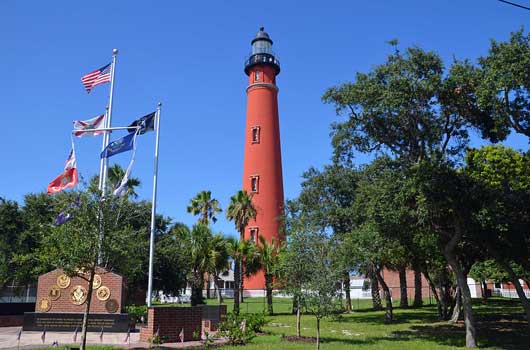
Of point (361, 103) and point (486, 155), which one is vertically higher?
point (361, 103)

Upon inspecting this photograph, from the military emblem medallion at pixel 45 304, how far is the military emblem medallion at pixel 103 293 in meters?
2.44

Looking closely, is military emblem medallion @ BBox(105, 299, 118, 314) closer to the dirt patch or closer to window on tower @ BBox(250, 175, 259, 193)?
the dirt patch

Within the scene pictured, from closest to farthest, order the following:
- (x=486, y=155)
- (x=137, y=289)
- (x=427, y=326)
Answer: (x=486, y=155) < (x=427, y=326) < (x=137, y=289)

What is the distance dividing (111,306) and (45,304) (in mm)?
3290

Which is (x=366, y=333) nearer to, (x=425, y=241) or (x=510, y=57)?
(x=425, y=241)

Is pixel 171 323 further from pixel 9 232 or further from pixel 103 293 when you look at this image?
pixel 9 232

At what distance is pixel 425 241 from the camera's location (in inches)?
953

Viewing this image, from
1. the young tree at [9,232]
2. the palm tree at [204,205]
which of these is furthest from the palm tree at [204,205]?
the young tree at [9,232]

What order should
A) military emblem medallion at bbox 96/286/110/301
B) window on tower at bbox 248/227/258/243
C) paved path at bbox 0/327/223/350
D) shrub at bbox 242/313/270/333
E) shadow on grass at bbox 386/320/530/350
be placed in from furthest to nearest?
window on tower at bbox 248/227/258/243
military emblem medallion at bbox 96/286/110/301
shrub at bbox 242/313/270/333
shadow on grass at bbox 386/320/530/350
paved path at bbox 0/327/223/350

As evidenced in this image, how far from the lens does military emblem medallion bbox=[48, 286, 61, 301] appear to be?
2258 centimetres

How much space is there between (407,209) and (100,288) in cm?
1429

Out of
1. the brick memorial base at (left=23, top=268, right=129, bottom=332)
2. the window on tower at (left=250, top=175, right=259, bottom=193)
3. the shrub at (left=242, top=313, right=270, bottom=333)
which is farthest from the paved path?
the window on tower at (left=250, top=175, right=259, bottom=193)

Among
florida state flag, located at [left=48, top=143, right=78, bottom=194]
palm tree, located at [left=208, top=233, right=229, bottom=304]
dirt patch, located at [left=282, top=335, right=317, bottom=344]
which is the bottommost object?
dirt patch, located at [left=282, top=335, right=317, bottom=344]

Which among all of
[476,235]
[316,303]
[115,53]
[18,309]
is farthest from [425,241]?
[18,309]
